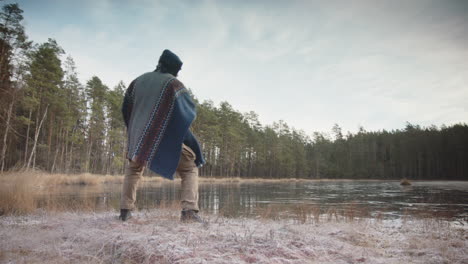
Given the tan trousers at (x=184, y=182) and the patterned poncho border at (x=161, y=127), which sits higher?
the patterned poncho border at (x=161, y=127)

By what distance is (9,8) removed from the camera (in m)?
16.4

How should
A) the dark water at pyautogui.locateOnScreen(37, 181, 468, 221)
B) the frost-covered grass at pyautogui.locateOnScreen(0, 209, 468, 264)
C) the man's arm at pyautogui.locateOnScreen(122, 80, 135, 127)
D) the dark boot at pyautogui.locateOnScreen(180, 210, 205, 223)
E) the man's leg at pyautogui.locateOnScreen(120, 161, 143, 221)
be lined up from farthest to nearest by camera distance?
the dark water at pyautogui.locateOnScreen(37, 181, 468, 221) → the man's arm at pyautogui.locateOnScreen(122, 80, 135, 127) → the man's leg at pyautogui.locateOnScreen(120, 161, 143, 221) → the dark boot at pyautogui.locateOnScreen(180, 210, 205, 223) → the frost-covered grass at pyautogui.locateOnScreen(0, 209, 468, 264)

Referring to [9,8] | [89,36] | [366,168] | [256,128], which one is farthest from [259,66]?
[366,168]

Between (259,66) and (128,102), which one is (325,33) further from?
(128,102)

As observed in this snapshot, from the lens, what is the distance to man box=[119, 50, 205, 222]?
10.3 feet

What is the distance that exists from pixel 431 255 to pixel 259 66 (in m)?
27.2

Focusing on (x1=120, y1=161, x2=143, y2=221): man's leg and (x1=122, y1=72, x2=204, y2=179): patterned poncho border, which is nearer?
(x1=122, y1=72, x2=204, y2=179): patterned poncho border

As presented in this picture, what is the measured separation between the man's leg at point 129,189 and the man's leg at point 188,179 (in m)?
0.61

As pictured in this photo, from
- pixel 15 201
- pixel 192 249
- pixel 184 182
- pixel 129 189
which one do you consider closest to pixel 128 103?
pixel 129 189

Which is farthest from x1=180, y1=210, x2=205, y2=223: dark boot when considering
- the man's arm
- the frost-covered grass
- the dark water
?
the dark water

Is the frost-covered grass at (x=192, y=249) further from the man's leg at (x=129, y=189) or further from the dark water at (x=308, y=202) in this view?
the dark water at (x=308, y=202)

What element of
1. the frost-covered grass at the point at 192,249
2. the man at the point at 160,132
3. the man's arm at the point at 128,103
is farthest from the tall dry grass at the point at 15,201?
the man's arm at the point at 128,103

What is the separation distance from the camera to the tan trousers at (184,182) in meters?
3.43

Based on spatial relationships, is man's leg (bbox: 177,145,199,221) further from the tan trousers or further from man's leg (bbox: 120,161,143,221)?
man's leg (bbox: 120,161,143,221)
